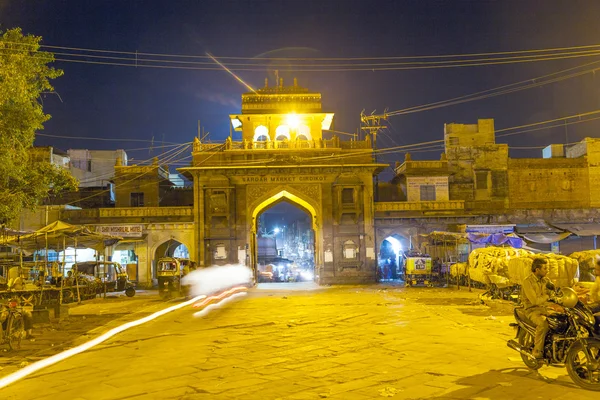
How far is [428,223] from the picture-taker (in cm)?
Result: 3294

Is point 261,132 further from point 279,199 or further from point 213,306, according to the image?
point 213,306

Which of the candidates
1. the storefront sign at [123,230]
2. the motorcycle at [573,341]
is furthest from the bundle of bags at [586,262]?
the storefront sign at [123,230]

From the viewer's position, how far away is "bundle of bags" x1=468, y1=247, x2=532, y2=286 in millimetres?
17953

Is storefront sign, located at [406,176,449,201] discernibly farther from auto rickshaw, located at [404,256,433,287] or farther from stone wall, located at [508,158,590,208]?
auto rickshaw, located at [404,256,433,287]

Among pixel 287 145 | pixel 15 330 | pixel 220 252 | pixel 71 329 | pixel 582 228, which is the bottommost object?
pixel 71 329

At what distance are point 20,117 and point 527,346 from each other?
12.7 metres

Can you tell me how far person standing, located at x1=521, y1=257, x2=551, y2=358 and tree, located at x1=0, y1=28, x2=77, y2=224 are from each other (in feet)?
39.5

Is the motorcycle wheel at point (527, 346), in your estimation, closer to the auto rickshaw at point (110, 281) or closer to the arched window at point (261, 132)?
the auto rickshaw at point (110, 281)

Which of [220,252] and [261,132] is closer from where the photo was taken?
[220,252]

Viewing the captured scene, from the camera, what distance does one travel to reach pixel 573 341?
22.7 ft

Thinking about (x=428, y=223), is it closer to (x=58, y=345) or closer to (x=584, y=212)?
(x=584, y=212)

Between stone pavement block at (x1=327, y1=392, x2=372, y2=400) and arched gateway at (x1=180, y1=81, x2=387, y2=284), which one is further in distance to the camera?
arched gateway at (x1=180, y1=81, x2=387, y2=284)

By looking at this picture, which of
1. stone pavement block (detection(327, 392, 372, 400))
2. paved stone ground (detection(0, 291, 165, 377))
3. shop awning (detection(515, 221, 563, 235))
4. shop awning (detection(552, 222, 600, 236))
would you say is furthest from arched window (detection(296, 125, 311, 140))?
stone pavement block (detection(327, 392, 372, 400))

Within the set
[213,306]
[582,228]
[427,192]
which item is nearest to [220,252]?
[213,306]
